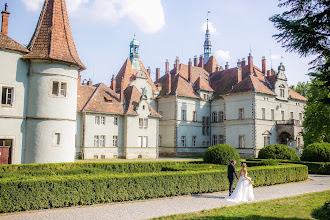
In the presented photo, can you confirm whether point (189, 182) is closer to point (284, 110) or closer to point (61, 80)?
point (61, 80)

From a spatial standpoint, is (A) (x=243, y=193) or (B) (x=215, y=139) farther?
(B) (x=215, y=139)

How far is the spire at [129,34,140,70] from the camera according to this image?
175ft

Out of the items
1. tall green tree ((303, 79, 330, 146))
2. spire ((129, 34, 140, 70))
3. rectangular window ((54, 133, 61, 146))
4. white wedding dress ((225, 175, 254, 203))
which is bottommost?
white wedding dress ((225, 175, 254, 203))

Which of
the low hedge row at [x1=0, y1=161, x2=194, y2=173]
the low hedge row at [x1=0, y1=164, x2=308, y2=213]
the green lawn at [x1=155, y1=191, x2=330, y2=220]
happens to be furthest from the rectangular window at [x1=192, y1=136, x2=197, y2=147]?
the green lawn at [x1=155, y1=191, x2=330, y2=220]

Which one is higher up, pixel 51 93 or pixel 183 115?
pixel 183 115

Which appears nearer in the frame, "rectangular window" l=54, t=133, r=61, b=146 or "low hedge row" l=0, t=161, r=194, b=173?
"low hedge row" l=0, t=161, r=194, b=173

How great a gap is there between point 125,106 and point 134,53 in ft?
49.9

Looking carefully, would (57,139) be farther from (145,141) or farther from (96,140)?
(145,141)

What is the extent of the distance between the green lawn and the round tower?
45.3ft

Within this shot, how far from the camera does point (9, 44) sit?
21641 millimetres

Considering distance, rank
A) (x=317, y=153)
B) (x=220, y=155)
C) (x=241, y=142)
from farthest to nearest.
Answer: (x=241, y=142) → (x=317, y=153) → (x=220, y=155)

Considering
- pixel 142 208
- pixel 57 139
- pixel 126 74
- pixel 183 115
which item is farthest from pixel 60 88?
pixel 183 115

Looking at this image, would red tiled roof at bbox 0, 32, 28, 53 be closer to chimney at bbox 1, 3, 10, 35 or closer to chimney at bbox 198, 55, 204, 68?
chimney at bbox 1, 3, 10, 35

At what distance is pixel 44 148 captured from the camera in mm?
21609
